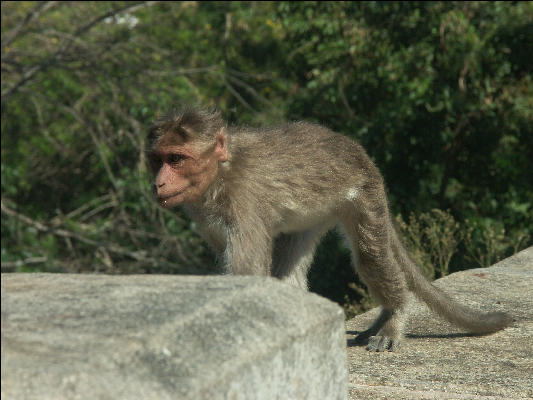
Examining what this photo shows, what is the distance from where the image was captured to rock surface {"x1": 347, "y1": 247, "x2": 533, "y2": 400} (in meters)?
3.91

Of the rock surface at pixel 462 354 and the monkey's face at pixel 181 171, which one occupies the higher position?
the monkey's face at pixel 181 171

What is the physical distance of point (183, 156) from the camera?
4375 millimetres

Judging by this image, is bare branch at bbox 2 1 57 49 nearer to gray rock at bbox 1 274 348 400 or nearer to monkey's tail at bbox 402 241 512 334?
monkey's tail at bbox 402 241 512 334

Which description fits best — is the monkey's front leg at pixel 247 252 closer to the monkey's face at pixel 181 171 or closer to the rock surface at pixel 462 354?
the monkey's face at pixel 181 171

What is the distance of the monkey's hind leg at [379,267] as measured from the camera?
5.17 m

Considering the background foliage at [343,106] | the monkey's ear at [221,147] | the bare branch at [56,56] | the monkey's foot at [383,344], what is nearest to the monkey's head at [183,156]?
the monkey's ear at [221,147]

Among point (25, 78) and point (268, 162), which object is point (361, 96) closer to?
point (25, 78)

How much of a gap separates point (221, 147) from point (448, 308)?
177cm

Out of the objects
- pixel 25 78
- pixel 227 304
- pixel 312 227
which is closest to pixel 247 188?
pixel 312 227

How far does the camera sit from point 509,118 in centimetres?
910

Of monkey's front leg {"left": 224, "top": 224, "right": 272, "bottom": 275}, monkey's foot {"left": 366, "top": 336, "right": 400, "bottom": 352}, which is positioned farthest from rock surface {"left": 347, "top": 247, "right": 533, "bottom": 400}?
monkey's front leg {"left": 224, "top": 224, "right": 272, "bottom": 275}

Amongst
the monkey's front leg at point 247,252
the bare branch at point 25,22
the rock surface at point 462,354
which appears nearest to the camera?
the rock surface at point 462,354

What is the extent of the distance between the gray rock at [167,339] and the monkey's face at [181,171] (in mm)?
1623

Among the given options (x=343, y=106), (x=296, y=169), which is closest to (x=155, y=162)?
(x=296, y=169)
